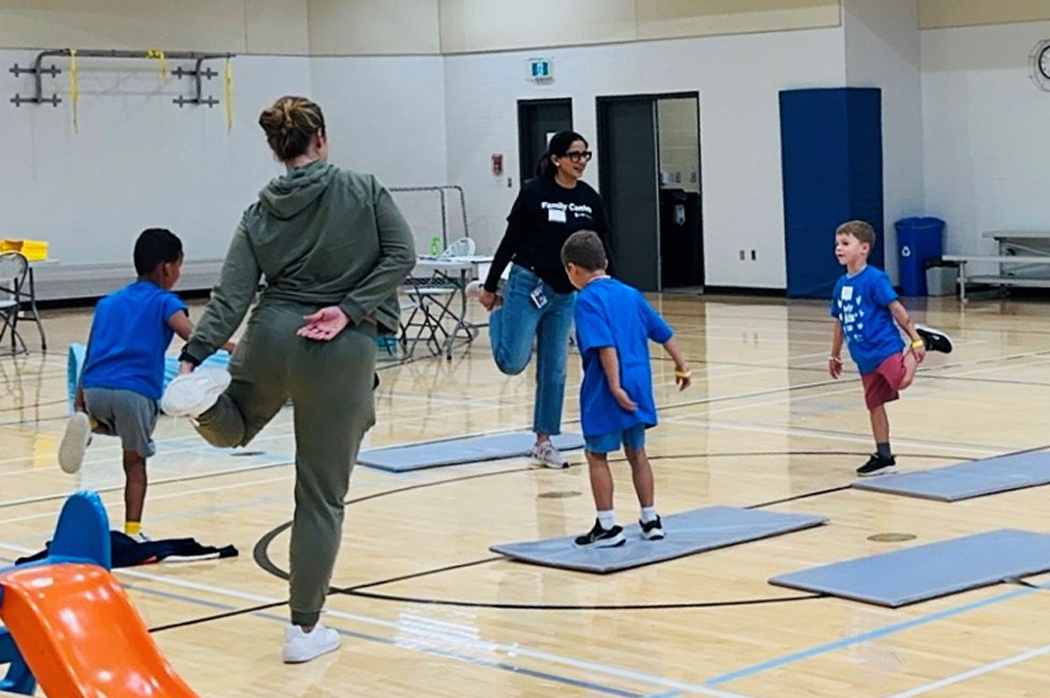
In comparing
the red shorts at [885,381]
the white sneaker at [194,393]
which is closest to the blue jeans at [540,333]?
the red shorts at [885,381]

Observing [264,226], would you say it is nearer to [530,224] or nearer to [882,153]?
[530,224]

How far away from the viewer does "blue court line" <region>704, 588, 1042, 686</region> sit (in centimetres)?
528

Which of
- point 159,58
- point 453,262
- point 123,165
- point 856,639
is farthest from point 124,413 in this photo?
point 159,58

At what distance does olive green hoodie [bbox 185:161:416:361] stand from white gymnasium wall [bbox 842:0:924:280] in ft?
45.7

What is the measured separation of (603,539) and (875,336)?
7.16ft

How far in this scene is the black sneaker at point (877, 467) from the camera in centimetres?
856

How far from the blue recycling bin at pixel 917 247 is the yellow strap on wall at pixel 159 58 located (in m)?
8.53

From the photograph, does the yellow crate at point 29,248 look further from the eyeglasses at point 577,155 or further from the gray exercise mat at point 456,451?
the eyeglasses at point 577,155

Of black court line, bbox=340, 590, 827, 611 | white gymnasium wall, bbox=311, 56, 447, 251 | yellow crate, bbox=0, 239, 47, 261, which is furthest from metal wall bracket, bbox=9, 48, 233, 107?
black court line, bbox=340, 590, 827, 611

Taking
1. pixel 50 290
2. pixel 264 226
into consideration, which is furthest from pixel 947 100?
pixel 264 226

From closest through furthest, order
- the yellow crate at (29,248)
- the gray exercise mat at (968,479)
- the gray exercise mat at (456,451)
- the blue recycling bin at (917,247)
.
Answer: the gray exercise mat at (968,479), the gray exercise mat at (456,451), the yellow crate at (29,248), the blue recycling bin at (917,247)

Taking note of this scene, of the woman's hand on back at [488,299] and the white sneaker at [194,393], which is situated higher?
the woman's hand on back at [488,299]

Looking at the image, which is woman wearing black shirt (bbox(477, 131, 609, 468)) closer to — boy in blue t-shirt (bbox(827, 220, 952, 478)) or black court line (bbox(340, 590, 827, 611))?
boy in blue t-shirt (bbox(827, 220, 952, 478))

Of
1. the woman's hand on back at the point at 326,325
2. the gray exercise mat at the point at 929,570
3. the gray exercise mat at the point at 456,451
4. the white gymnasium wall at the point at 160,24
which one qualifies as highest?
the white gymnasium wall at the point at 160,24
